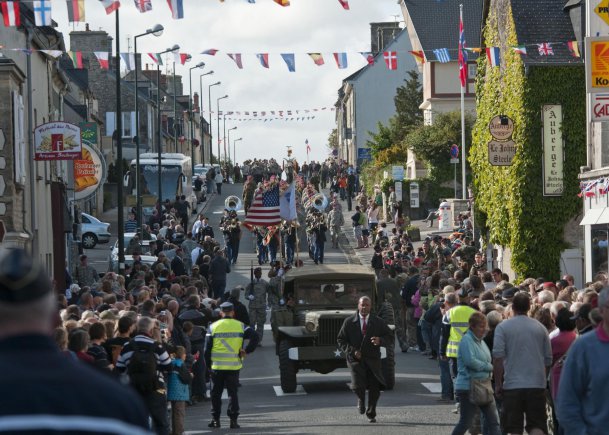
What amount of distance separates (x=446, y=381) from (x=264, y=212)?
19796 mm

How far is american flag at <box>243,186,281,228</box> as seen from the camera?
37.5 meters

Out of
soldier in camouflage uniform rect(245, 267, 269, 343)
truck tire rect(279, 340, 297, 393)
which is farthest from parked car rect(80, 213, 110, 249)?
truck tire rect(279, 340, 297, 393)

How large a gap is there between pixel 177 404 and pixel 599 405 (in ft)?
25.8

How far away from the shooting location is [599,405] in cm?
752

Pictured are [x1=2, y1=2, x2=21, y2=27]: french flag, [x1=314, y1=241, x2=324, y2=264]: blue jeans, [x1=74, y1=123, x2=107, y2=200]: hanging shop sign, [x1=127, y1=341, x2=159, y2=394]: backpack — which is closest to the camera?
[x1=127, y1=341, x2=159, y2=394]: backpack

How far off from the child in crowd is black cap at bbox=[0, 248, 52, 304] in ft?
35.5

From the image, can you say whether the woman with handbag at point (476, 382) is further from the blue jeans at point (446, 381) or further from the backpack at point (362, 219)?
the backpack at point (362, 219)

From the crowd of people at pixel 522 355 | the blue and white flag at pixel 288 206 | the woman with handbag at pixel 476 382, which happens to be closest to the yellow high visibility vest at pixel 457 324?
the crowd of people at pixel 522 355

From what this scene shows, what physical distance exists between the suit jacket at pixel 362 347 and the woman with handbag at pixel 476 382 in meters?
3.01

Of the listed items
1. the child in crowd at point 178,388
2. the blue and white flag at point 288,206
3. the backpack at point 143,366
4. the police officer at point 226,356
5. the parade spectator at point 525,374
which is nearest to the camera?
the parade spectator at point 525,374

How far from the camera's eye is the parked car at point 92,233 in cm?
5534

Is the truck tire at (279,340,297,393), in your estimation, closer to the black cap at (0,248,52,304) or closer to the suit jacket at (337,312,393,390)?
the suit jacket at (337,312,393,390)

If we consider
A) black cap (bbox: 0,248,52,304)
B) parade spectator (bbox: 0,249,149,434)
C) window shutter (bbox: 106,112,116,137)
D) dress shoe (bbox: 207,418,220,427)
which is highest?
window shutter (bbox: 106,112,116,137)

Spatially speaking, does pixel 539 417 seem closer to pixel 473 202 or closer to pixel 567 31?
pixel 567 31
